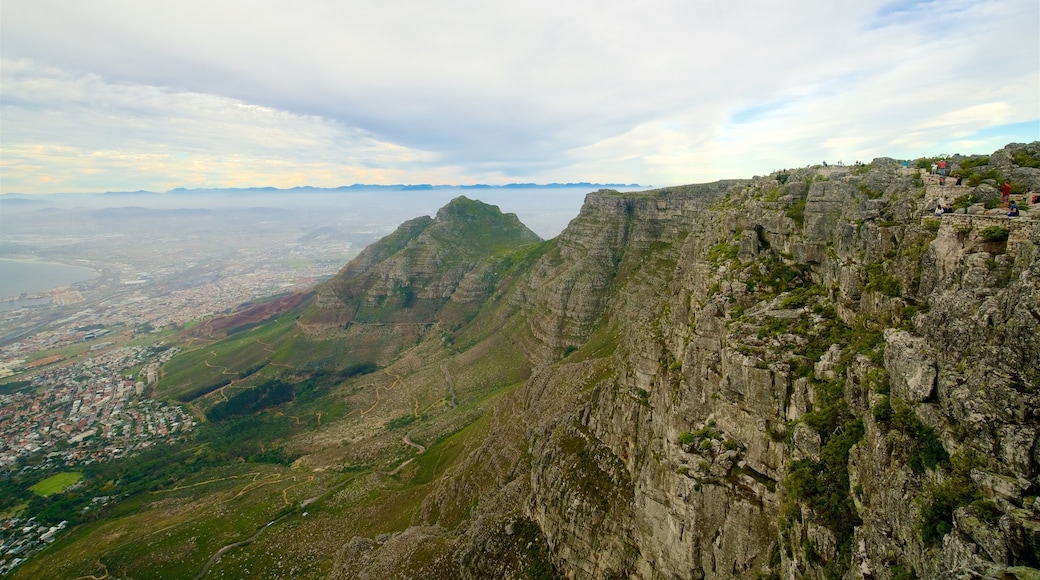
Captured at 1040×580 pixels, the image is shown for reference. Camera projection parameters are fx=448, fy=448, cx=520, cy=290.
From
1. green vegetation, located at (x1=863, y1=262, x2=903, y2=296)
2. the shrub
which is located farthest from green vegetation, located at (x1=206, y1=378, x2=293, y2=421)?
the shrub

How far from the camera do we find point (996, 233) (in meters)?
19.7

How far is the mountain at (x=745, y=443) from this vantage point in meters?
16.2

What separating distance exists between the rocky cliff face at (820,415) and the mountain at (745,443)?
0.38 ft

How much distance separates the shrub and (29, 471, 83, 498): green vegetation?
6721 inches

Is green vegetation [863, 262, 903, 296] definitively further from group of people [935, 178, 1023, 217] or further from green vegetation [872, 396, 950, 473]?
green vegetation [872, 396, 950, 473]

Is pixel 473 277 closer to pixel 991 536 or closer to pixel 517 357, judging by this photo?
pixel 517 357

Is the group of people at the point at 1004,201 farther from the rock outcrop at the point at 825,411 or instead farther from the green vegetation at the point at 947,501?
the green vegetation at the point at 947,501

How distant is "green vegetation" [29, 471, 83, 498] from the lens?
366 feet

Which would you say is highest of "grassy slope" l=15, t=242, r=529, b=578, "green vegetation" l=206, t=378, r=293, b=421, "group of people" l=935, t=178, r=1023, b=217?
"group of people" l=935, t=178, r=1023, b=217

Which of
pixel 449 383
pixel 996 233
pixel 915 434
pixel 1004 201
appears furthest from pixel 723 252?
pixel 449 383

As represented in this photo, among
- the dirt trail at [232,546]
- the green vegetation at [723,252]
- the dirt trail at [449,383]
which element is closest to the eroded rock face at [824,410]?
the green vegetation at [723,252]

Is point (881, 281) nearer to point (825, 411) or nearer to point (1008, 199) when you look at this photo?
point (1008, 199)

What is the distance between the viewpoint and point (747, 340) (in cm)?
2989

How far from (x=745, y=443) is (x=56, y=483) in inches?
6463
